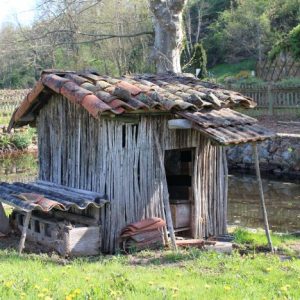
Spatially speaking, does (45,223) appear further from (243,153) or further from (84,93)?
(243,153)

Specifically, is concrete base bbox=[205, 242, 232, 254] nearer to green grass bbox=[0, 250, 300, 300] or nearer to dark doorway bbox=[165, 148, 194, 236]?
green grass bbox=[0, 250, 300, 300]

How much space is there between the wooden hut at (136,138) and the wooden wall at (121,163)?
0.06ft

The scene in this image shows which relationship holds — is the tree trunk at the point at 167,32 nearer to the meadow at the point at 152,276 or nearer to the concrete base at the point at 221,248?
the concrete base at the point at 221,248

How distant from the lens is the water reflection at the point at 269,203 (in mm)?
14758

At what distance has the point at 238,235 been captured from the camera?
37.7 feet

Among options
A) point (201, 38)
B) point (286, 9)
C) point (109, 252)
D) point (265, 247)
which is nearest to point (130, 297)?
point (109, 252)

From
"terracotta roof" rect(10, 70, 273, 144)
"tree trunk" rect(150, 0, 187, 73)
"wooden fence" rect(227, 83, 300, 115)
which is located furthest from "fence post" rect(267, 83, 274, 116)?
"terracotta roof" rect(10, 70, 273, 144)

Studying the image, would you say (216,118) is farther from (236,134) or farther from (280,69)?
(280,69)

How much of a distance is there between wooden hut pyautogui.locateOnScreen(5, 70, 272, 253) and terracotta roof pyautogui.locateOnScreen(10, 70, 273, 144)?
0.02 m

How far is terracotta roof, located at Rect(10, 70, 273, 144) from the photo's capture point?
9383 mm

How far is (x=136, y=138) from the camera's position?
10.0 metres

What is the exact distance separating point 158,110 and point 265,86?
20251 millimetres

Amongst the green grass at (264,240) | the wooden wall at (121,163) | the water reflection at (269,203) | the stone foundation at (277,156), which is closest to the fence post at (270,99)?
the stone foundation at (277,156)

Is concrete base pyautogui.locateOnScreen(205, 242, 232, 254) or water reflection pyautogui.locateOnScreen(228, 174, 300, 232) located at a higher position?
concrete base pyautogui.locateOnScreen(205, 242, 232, 254)
